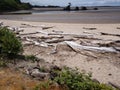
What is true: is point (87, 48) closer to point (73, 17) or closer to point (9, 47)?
point (9, 47)

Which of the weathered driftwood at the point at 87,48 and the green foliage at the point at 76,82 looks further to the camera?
the weathered driftwood at the point at 87,48

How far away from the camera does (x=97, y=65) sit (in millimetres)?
9570

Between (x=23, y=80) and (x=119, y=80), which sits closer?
(x=23, y=80)

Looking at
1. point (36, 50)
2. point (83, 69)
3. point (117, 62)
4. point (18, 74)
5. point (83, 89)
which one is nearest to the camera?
point (83, 89)

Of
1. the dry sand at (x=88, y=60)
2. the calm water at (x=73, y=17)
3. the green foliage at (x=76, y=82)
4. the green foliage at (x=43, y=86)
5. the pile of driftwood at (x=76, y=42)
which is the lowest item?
the calm water at (x=73, y=17)

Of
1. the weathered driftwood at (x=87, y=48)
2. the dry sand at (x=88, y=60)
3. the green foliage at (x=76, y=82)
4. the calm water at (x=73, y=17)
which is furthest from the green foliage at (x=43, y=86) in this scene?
the calm water at (x=73, y=17)

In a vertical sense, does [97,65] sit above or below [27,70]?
below

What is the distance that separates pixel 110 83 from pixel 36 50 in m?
4.71

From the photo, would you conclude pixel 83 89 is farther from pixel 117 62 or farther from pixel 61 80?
pixel 117 62

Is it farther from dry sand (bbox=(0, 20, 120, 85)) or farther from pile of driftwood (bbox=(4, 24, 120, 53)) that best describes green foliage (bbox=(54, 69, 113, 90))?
pile of driftwood (bbox=(4, 24, 120, 53))

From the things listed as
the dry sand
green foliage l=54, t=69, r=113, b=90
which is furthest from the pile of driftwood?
green foliage l=54, t=69, r=113, b=90

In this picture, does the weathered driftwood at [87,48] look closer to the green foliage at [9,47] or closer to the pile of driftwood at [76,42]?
the pile of driftwood at [76,42]

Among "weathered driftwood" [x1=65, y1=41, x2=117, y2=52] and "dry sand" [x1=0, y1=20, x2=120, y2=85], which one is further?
"weathered driftwood" [x1=65, y1=41, x2=117, y2=52]

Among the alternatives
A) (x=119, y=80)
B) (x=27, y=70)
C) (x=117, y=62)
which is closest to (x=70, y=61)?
(x=117, y=62)
